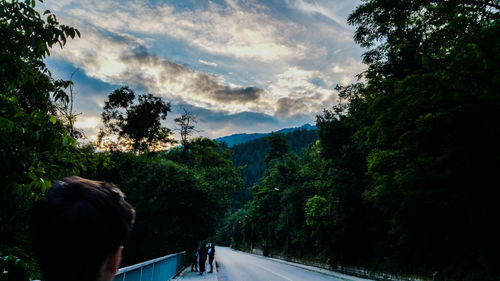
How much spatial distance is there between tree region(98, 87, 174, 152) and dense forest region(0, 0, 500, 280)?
13cm

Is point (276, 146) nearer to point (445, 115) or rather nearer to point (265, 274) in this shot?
point (265, 274)

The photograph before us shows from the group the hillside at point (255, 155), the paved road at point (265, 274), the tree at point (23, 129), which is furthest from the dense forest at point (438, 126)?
the hillside at point (255, 155)

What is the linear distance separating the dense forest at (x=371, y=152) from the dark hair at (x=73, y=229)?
4.80ft

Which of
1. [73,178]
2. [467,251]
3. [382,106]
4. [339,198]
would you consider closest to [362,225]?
[339,198]

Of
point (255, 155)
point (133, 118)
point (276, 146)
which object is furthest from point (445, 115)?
point (255, 155)

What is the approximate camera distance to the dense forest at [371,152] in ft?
9.19

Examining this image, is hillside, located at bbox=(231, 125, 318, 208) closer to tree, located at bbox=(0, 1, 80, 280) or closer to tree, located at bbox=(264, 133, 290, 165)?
tree, located at bbox=(264, 133, 290, 165)

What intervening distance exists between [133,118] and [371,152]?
26272mm

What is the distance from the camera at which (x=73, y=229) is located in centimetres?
107

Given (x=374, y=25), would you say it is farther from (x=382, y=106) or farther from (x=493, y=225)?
(x=493, y=225)

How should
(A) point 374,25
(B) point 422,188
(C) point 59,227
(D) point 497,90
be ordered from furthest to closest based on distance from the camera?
(B) point 422,188
(A) point 374,25
(D) point 497,90
(C) point 59,227

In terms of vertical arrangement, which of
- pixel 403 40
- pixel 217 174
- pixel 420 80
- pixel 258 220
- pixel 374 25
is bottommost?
pixel 258 220

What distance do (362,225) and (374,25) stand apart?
2014cm

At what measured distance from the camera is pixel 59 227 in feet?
3.52
